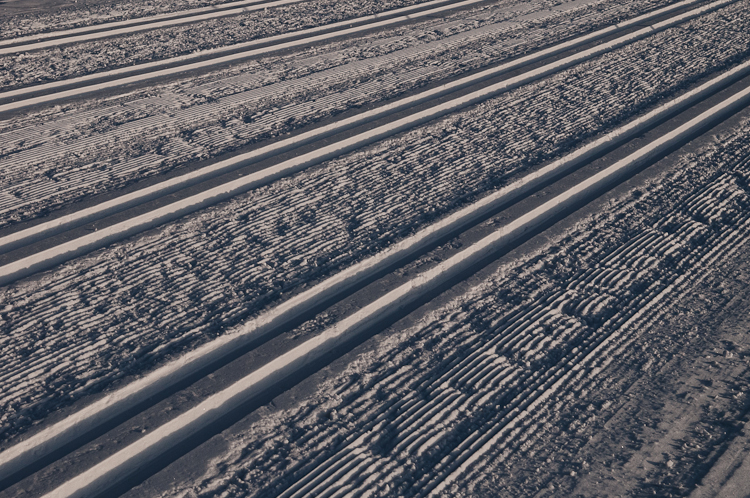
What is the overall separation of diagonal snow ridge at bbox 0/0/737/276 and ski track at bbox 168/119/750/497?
184cm

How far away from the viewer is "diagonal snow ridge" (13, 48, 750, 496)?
8.49 ft

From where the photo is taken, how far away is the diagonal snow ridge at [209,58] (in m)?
5.58

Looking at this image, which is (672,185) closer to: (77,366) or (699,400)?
(699,400)

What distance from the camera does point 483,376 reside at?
302cm

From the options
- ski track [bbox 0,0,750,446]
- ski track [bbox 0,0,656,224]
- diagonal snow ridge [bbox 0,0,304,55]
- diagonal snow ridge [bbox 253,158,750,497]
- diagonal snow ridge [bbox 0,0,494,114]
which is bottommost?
diagonal snow ridge [bbox 253,158,750,497]

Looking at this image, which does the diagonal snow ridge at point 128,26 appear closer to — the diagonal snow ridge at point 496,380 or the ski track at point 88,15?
the ski track at point 88,15

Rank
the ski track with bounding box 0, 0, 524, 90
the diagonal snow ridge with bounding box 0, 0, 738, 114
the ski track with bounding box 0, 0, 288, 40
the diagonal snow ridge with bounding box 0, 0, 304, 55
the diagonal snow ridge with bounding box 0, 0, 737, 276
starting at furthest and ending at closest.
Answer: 1. the ski track with bounding box 0, 0, 288, 40
2. the diagonal snow ridge with bounding box 0, 0, 304, 55
3. the ski track with bounding box 0, 0, 524, 90
4. the diagonal snow ridge with bounding box 0, 0, 738, 114
5. the diagonal snow ridge with bounding box 0, 0, 737, 276

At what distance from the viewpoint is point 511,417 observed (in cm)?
282

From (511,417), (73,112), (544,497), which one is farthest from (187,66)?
(544,497)

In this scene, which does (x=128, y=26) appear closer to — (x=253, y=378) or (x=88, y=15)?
(x=88, y=15)

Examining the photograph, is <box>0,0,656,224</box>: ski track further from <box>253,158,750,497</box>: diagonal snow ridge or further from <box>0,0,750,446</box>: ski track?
<box>253,158,750,497</box>: diagonal snow ridge

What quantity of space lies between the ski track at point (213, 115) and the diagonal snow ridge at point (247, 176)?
0.76 ft

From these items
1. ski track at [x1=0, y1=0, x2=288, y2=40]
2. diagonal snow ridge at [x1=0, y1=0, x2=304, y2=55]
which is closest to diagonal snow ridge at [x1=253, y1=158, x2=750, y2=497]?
A: diagonal snow ridge at [x1=0, y1=0, x2=304, y2=55]

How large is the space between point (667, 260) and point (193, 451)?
9.82ft
